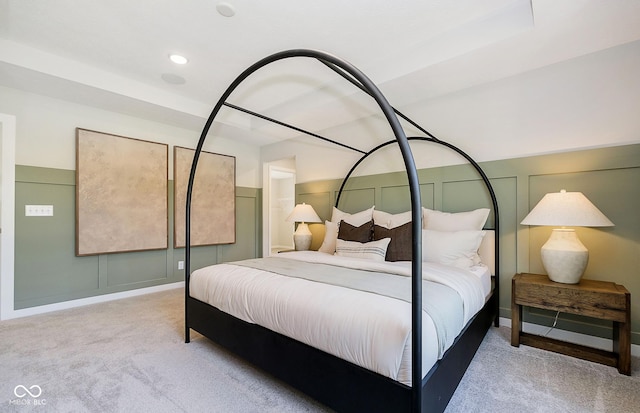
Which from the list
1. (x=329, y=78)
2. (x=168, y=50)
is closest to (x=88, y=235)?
(x=168, y=50)

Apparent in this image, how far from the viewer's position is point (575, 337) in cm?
234

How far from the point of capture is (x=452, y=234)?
2.54m

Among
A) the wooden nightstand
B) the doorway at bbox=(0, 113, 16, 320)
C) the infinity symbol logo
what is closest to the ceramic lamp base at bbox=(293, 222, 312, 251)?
the wooden nightstand

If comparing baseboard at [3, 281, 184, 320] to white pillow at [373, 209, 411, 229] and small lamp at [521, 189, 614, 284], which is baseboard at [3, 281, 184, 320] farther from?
small lamp at [521, 189, 614, 284]

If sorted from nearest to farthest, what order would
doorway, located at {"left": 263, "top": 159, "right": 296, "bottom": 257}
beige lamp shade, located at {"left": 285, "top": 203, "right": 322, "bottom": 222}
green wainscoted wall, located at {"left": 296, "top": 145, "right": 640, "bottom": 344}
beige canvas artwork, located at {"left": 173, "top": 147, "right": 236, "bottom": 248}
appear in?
green wainscoted wall, located at {"left": 296, "top": 145, "right": 640, "bottom": 344} → beige lamp shade, located at {"left": 285, "top": 203, "right": 322, "bottom": 222} → beige canvas artwork, located at {"left": 173, "top": 147, "right": 236, "bottom": 248} → doorway, located at {"left": 263, "top": 159, "right": 296, "bottom": 257}

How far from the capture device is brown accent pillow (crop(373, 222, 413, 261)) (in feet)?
8.59

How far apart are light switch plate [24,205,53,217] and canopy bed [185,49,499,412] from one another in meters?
2.14

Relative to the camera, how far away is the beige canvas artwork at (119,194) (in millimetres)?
3299

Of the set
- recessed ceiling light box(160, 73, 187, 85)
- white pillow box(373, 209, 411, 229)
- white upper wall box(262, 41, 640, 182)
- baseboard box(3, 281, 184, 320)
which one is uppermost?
recessed ceiling light box(160, 73, 187, 85)

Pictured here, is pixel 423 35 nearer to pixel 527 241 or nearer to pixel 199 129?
pixel 527 241

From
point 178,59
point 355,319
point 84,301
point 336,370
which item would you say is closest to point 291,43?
point 178,59

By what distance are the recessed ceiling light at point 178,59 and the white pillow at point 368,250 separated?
252 centimetres

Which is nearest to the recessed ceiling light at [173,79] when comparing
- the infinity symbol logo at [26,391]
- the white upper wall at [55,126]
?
the white upper wall at [55,126]

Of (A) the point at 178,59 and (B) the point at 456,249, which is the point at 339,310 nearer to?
(B) the point at 456,249
